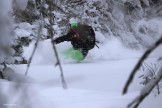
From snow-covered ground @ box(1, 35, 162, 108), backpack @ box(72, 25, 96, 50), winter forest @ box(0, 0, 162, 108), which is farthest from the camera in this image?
backpack @ box(72, 25, 96, 50)

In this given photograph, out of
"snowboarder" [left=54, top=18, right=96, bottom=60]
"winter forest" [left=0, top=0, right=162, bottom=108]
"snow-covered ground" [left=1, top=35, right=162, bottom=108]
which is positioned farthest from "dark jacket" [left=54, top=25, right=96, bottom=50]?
"snow-covered ground" [left=1, top=35, right=162, bottom=108]

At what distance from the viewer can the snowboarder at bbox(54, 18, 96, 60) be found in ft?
23.9

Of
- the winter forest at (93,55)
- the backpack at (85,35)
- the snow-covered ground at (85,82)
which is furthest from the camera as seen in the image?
the backpack at (85,35)

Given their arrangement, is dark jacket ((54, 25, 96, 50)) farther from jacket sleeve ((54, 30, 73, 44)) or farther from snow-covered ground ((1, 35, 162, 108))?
snow-covered ground ((1, 35, 162, 108))

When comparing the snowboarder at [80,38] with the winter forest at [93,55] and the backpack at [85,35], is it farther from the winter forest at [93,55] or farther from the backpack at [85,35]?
the winter forest at [93,55]

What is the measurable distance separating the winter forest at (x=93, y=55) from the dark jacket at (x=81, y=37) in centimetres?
20

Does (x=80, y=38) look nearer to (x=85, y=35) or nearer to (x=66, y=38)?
(x=85, y=35)

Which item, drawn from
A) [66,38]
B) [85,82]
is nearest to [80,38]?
[66,38]

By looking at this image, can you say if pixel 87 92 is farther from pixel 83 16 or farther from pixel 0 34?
pixel 83 16

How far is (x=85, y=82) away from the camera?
4.63 metres

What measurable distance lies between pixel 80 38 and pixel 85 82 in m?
2.75

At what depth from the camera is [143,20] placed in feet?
33.3

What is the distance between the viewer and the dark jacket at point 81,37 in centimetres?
728

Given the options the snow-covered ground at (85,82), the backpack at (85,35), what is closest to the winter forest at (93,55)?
the snow-covered ground at (85,82)
